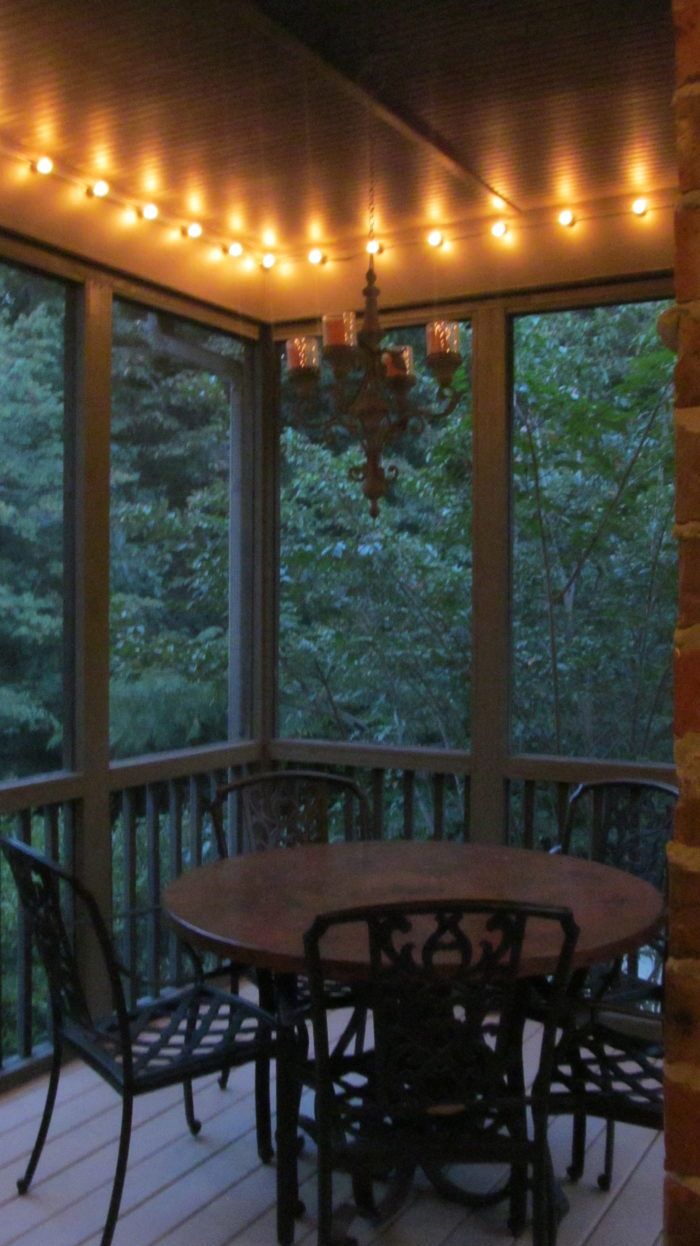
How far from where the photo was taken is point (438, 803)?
4.36m

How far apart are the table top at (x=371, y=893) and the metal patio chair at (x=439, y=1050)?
3.4 inches

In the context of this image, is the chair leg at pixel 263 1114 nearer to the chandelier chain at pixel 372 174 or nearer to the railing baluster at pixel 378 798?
the railing baluster at pixel 378 798

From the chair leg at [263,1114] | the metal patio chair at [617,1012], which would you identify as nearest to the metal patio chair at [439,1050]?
the metal patio chair at [617,1012]

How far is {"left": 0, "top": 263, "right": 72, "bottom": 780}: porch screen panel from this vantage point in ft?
11.5

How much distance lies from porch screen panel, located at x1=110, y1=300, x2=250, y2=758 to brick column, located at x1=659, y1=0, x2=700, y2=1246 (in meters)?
3.30

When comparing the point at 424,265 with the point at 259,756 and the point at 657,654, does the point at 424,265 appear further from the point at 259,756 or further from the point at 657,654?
the point at 259,756

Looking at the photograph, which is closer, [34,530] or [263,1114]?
[263,1114]

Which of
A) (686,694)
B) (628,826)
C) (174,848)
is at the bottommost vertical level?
(174,848)

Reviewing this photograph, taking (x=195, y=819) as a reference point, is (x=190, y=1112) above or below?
below

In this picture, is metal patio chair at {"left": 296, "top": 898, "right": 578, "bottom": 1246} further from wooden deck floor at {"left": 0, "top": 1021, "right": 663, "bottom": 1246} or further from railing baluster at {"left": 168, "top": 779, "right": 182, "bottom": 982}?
railing baluster at {"left": 168, "top": 779, "right": 182, "bottom": 982}

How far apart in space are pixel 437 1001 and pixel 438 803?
2.27 m

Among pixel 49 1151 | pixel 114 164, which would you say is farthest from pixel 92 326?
pixel 49 1151

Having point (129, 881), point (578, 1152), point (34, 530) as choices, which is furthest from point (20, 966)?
point (578, 1152)

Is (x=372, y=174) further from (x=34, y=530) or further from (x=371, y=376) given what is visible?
(x=34, y=530)
